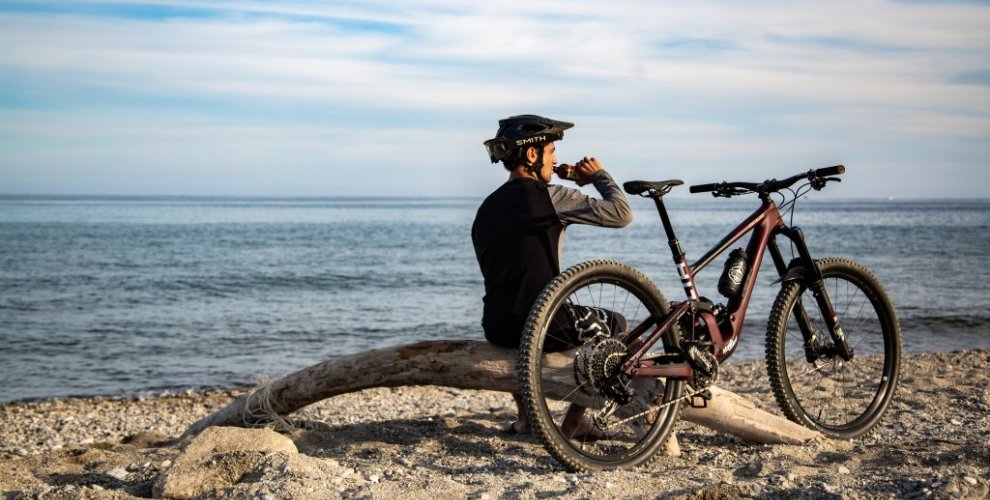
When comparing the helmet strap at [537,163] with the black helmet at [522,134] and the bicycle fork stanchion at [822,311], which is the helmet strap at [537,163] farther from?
the bicycle fork stanchion at [822,311]

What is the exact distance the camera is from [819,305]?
598cm

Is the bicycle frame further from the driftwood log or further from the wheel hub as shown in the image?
the driftwood log

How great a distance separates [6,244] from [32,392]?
3344 cm

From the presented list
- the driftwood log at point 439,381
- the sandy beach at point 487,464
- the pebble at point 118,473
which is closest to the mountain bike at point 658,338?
the driftwood log at point 439,381

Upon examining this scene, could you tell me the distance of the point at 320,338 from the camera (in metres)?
15.5

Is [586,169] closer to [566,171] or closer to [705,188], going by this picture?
[566,171]

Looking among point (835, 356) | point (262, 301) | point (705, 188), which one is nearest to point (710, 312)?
point (705, 188)

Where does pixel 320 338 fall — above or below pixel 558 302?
below

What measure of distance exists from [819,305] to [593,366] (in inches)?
78.5

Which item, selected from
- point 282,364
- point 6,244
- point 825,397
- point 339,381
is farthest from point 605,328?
point 6,244

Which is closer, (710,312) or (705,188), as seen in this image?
(710,312)

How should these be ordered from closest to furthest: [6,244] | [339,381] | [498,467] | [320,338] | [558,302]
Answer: [558,302], [498,467], [339,381], [320,338], [6,244]

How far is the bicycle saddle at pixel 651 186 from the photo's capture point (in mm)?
5140

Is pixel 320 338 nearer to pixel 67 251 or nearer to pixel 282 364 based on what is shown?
pixel 282 364
